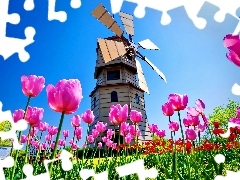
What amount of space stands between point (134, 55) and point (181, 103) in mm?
21518

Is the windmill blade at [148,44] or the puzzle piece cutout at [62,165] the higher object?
the windmill blade at [148,44]

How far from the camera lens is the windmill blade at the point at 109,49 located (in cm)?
2030

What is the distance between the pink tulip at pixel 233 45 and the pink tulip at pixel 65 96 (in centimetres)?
85

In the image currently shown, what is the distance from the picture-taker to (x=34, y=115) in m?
2.51

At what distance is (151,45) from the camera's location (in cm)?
2267

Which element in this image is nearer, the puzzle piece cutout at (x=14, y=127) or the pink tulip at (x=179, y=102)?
the puzzle piece cutout at (x=14, y=127)

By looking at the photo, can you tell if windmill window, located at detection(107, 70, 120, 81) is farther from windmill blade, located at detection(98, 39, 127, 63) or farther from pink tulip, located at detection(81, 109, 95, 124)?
pink tulip, located at detection(81, 109, 95, 124)

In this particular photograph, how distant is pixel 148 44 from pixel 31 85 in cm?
2109

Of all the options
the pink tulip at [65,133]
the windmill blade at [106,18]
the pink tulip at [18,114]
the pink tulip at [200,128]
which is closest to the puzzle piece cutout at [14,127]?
the pink tulip at [18,114]

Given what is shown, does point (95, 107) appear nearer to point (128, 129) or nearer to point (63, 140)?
point (63, 140)

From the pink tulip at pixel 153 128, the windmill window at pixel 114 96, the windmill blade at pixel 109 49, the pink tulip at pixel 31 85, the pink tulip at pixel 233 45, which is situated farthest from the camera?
the windmill window at pixel 114 96

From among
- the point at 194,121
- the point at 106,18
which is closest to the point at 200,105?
the point at 194,121

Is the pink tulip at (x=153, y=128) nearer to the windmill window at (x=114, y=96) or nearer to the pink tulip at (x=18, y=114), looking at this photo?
the pink tulip at (x=18, y=114)

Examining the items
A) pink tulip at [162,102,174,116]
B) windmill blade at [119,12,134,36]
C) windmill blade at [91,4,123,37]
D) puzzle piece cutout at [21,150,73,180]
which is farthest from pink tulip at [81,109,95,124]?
windmill blade at [119,12,134,36]
